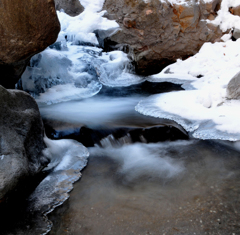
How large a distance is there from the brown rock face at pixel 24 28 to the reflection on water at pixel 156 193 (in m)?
Result: 1.74

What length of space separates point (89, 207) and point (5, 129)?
3.69 ft

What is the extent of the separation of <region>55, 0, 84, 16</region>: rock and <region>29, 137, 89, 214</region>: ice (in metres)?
8.01

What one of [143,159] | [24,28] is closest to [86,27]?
[24,28]

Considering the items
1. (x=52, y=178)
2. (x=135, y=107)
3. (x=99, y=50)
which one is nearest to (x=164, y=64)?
(x=99, y=50)

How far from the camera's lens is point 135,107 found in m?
4.77

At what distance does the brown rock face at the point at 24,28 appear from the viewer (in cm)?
283

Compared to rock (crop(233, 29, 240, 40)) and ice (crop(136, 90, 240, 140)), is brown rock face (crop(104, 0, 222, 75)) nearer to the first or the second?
rock (crop(233, 29, 240, 40))

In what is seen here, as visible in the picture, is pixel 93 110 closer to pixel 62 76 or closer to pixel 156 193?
pixel 62 76

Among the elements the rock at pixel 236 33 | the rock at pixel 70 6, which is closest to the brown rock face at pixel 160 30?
the rock at pixel 236 33

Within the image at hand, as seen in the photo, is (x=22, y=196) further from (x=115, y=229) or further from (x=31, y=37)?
(x=31, y=37)

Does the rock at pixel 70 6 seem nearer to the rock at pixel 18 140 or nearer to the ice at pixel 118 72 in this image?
the ice at pixel 118 72

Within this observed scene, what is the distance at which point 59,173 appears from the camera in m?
2.57

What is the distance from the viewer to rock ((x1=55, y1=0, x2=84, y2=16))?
9.51m

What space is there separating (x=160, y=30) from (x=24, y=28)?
5.83 metres
